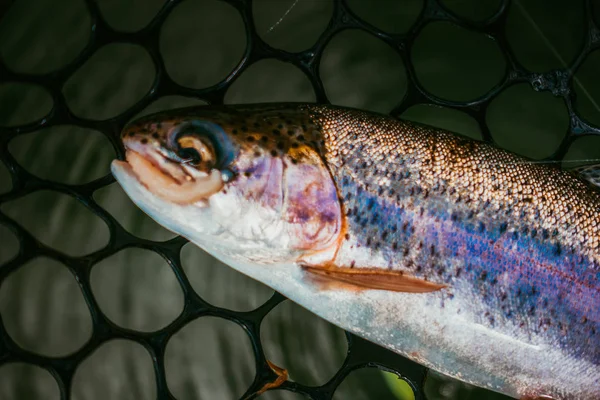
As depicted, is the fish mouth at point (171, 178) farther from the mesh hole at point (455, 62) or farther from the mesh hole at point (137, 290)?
the mesh hole at point (455, 62)

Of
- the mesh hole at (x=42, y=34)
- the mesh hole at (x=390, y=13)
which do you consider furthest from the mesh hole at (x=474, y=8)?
the mesh hole at (x=42, y=34)

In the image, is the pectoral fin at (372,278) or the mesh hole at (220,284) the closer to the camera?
the pectoral fin at (372,278)

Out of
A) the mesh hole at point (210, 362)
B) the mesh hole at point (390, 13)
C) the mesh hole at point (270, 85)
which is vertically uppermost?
the mesh hole at point (390, 13)

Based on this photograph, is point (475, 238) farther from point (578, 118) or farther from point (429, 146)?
point (578, 118)

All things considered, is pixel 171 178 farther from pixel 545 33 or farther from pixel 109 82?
pixel 545 33

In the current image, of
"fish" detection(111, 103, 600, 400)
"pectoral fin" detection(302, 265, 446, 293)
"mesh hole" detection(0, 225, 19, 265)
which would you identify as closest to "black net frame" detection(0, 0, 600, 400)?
"mesh hole" detection(0, 225, 19, 265)

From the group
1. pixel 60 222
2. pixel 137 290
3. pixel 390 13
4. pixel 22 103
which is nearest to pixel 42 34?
pixel 22 103

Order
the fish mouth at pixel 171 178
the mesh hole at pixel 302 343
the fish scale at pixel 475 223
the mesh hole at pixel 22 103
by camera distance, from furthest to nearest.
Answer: the mesh hole at pixel 302 343 < the mesh hole at pixel 22 103 < the fish scale at pixel 475 223 < the fish mouth at pixel 171 178
